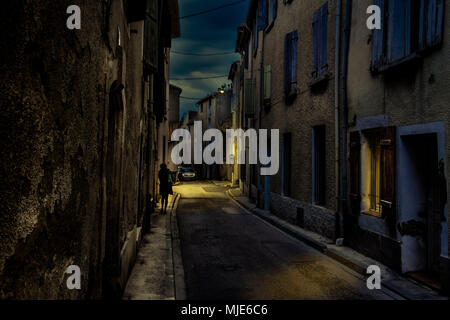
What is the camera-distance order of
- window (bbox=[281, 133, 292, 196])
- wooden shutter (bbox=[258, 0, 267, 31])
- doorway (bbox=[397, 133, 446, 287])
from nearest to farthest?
doorway (bbox=[397, 133, 446, 287]) → window (bbox=[281, 133, 292, 196]) → wooden shutter (bbox=[258, 0, 267, 31])

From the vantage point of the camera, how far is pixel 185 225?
1145 cm

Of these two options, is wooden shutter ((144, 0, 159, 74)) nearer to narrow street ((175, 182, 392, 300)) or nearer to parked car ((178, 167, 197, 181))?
narrow street ((175, 182, 392, 300))

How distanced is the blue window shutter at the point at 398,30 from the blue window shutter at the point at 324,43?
2.82m

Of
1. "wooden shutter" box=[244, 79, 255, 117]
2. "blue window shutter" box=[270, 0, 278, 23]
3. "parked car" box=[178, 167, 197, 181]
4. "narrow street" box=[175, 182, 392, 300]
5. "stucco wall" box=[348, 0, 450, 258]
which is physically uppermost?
"blue window shutter" box=[270, 0, 278, 23]

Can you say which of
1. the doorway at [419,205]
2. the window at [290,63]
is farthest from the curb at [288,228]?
the window at [290,63]

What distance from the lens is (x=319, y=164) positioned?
10.2 metres

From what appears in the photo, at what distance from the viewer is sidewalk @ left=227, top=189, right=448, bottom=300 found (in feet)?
17.6

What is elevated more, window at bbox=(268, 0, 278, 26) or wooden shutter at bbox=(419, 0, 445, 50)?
window at bbox=(268, 0, 278, 26)

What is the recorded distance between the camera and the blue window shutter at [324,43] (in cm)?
952

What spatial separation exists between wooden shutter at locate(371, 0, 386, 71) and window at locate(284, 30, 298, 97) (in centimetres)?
445

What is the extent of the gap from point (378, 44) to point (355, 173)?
9.11 feet

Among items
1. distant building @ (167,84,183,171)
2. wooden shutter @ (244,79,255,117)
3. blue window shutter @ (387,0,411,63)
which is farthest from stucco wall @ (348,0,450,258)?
distant building @ (167,84,183,171)
